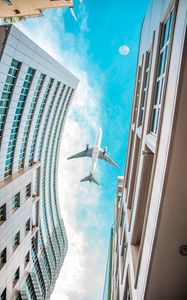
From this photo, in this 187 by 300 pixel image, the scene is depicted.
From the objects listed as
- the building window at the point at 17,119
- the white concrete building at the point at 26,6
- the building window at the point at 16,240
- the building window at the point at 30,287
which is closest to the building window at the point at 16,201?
the building window at the point at 17,119

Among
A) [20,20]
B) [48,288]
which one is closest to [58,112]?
[20,20]

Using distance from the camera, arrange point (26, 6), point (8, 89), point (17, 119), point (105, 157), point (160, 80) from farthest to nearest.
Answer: point (105, 157) → point (17, 119) → point (8, 89) → point (26, 6) → point (160, 80)

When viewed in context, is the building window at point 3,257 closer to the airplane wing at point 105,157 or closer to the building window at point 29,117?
the building window at point 29,117

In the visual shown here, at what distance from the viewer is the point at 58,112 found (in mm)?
46312

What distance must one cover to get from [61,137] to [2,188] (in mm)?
38700

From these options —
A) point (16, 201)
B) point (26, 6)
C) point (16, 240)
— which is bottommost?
point (16, 240)

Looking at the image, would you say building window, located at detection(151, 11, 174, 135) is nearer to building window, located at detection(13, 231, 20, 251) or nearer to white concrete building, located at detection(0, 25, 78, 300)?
white concrete building, located at detection(0, 25, 78, 300)

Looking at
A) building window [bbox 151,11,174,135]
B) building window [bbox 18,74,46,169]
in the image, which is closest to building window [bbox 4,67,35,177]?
building window [bbox 18,74,46,169]

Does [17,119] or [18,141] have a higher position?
[17,119]

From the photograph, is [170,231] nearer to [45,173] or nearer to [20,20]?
[20,20]

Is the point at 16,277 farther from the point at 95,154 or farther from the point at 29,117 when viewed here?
the point at 95,154

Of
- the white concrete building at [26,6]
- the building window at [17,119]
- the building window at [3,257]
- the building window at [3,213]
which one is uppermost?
the white concrete building at [26,6]

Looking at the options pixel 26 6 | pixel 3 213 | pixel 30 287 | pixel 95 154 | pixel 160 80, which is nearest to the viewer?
pixel 160 80

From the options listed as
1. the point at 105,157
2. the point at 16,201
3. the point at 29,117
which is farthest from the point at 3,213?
the point at 105,157
